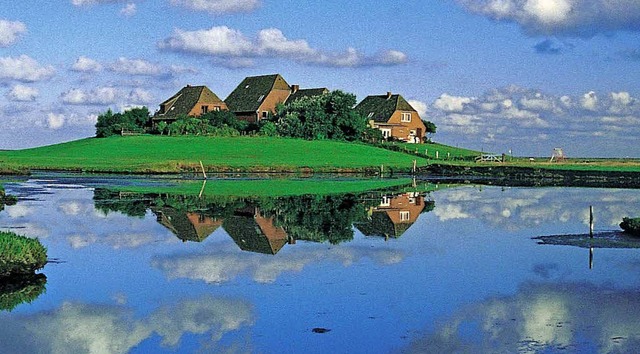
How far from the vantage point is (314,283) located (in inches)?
821

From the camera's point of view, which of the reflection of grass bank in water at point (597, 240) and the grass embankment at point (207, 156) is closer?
the reflection of grass bank in water at point (597, 240)

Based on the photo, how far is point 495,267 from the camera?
24.3 m

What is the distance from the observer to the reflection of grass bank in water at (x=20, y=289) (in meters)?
17.8

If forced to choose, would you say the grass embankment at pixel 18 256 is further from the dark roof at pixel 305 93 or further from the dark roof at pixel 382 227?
the dark roof at pixel 305 93

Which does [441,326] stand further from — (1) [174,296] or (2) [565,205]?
(2) [565,205]

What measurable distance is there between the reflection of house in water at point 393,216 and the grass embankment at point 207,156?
27400 mm

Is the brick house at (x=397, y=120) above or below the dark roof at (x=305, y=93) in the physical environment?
below

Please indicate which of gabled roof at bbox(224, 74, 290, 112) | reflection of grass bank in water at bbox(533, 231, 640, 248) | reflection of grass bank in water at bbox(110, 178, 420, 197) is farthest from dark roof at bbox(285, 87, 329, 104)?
reflection of grass bank in water at bbox(533, 231, 640, 248)

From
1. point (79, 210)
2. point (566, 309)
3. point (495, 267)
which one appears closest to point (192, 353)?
point (566, 309)

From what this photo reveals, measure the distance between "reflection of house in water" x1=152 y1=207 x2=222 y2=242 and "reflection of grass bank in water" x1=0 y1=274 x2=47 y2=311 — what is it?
29.7 feet

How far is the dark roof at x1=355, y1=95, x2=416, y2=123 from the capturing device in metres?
112

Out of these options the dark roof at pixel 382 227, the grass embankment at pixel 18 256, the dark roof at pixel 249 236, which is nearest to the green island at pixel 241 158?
the dark roof at pixel 249 236

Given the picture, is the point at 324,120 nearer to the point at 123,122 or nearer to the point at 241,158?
the point at 241,158

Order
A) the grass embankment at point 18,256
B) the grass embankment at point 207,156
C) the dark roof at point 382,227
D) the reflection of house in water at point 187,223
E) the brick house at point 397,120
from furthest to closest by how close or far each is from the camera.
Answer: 1. the brick house at point 397,120
2. the grass embankment at point 207,156
3. the dark roof at point 382,227
4. the reflection of house in water at point 187,223
5. the grass embankment at point 18,256
